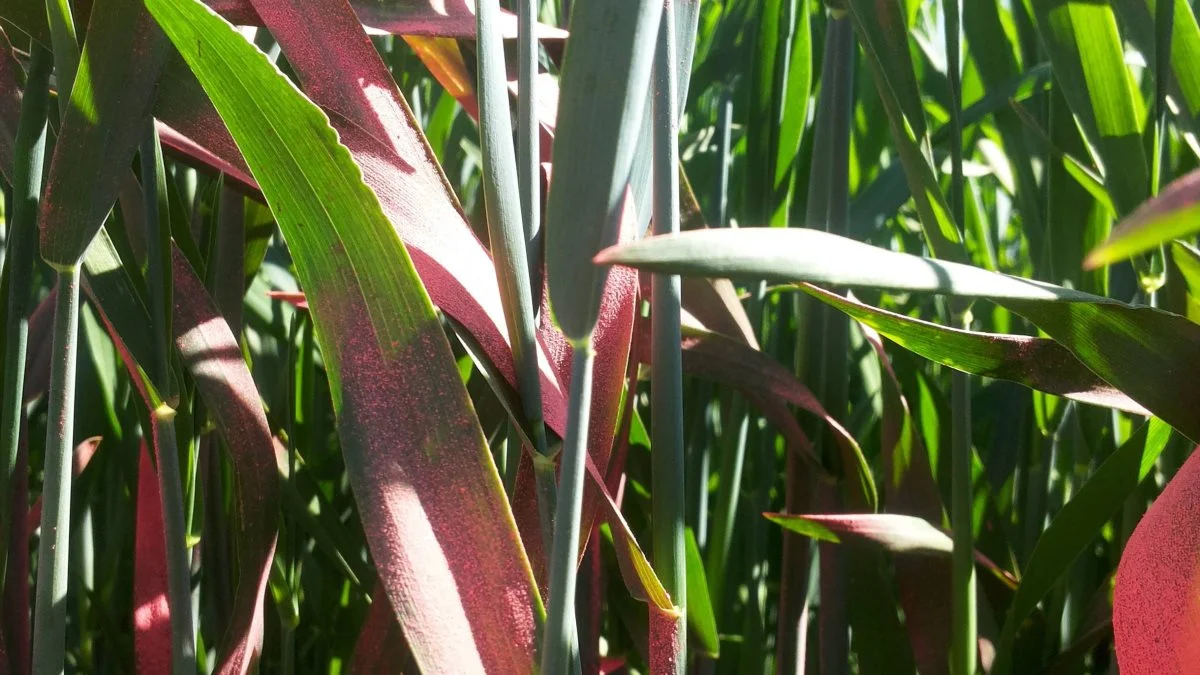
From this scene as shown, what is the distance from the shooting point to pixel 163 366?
1.07ft

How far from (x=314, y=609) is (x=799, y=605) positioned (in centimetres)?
33

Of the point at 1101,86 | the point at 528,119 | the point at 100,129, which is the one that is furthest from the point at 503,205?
the point at 1101,86

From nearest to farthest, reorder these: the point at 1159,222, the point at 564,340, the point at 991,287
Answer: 1. the point at 1159,222
2. the point at 991,287
3. the point at 564,340

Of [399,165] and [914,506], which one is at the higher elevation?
[399,165]

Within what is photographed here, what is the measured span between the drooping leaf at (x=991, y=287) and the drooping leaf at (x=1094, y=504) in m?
0.13

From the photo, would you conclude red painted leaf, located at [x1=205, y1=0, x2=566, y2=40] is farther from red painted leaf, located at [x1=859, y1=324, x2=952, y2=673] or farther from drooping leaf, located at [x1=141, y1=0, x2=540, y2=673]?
red painted leaf, located at [x1=859, y1=324, x2=952, y2=673]

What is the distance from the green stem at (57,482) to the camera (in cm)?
30

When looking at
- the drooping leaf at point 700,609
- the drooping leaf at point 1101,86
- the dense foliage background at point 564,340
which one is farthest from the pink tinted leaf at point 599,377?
the drooping leaf at point 1101,86

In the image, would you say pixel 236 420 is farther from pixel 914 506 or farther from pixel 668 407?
pixel 914 506

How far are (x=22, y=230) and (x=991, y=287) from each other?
1.01 feet

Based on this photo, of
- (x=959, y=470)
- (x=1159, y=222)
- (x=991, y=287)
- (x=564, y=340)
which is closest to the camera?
→ (x=1159, y=222)

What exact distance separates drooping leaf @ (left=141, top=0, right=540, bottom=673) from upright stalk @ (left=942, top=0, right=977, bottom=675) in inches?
9.8

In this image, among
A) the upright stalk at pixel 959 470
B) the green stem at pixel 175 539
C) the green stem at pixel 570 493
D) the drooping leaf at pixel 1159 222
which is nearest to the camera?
the drooping leaf at pixel 1159 222

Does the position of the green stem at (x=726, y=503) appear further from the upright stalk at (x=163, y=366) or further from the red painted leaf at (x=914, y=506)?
the upright stalk at (x=163, y=366)
